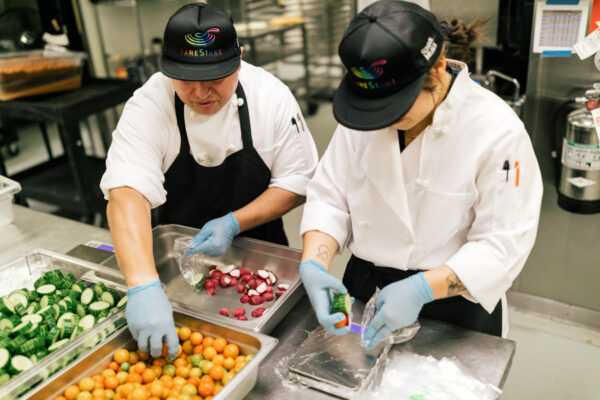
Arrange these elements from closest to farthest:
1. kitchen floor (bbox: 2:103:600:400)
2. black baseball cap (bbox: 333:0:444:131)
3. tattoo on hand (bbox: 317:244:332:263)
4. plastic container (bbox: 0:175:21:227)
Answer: black baseball cap (bbox: 333:0:444:131), tattoo on hand (bbox: 317:244:332:263), plastic container (bbox: 0:175:21:227), kitchen floor (bbox: 2:103:600:400)

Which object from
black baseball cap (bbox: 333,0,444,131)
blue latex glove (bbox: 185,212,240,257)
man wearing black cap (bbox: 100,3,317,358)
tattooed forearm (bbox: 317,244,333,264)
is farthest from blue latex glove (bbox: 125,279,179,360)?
black baseball cap (bbox: 333,0,444,131)

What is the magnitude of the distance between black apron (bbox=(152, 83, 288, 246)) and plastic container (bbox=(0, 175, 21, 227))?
72 centimetres

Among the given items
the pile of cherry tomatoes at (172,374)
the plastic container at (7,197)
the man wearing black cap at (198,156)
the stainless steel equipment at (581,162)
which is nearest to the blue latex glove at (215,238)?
the man wearing black cap at (198,156)

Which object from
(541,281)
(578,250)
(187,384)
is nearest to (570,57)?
(578,250)

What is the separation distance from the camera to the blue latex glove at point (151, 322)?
152 cm

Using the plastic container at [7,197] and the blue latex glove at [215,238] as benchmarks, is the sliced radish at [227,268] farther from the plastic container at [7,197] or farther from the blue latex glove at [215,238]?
the plastic container at [7,197]

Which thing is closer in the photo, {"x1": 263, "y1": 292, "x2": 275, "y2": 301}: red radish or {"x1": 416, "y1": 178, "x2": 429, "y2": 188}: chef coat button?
{"x1": 416, "y1": 178, "x2": 429, "y2": 188}: chef coat button

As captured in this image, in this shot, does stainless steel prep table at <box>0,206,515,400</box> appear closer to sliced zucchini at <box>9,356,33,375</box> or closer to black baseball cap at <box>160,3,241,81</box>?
sliced zucchini at <box>9,356,33,375</box>

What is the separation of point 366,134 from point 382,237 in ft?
1.05

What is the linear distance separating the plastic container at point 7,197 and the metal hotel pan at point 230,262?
770 millimetres

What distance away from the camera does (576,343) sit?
305 centimetres

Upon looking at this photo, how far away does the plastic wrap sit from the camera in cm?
137

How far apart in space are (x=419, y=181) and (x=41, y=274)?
4.67 ft

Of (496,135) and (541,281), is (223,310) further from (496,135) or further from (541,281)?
(541,281)
